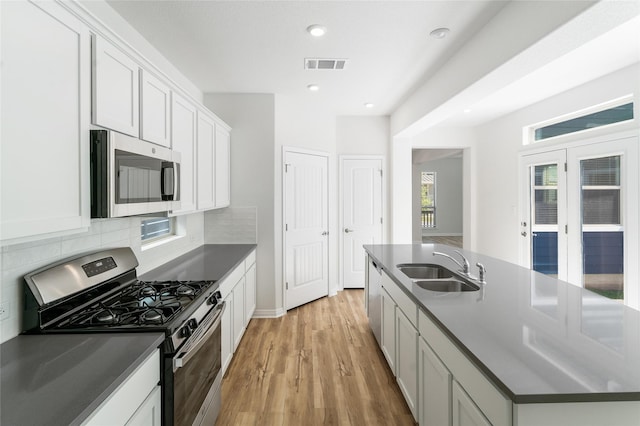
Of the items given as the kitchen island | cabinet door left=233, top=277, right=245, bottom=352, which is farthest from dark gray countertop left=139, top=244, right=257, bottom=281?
the kitchen island

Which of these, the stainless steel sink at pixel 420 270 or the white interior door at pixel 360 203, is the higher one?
the white interior door at pixel 360 203

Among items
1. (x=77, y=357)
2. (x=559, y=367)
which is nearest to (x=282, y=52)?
(x=77, y=357)

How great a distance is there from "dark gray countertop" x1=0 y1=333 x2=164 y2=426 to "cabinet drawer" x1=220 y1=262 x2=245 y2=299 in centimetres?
112

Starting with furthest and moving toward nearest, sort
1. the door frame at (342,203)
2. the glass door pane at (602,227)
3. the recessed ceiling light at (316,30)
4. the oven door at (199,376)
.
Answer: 1. the door frame at (342,203)
2. the glass door pane at (602,227)
3. the recessed ceiling light at (316,30)
4. the oven door at (199,376)

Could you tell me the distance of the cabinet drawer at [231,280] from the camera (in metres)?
2.49

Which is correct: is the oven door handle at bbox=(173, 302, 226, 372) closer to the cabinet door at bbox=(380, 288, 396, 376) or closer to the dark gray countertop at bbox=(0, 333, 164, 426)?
the dark gray countertop at bbox=(0, 333, 164, 426)

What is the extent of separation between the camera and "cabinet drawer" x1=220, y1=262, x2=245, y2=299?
249cm

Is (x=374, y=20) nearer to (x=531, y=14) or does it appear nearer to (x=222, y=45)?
(x=531, y=14)

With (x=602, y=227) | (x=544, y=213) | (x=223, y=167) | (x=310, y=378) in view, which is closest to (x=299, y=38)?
(x=223, y=167)

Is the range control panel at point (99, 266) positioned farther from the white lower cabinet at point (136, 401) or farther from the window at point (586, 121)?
the window at point (586, 121)

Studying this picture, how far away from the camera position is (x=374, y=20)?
2275 millimetres

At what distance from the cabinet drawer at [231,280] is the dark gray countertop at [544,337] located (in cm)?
133

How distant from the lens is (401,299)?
216cm

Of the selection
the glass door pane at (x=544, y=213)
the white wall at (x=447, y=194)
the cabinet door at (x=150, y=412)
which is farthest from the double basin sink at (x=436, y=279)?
the white wall at (x=447, y=194)
